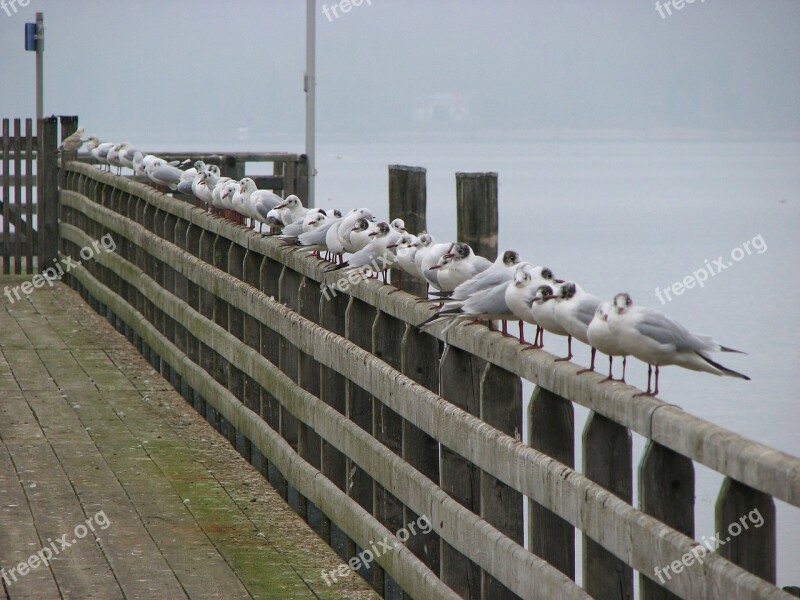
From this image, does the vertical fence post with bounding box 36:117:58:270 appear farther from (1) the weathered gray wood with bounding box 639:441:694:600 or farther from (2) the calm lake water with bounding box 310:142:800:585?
(1) the weathered gray wood with bounding box 639:441:694:600

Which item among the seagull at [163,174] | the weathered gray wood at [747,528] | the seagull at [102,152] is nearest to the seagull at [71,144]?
the seagull at [102,152]

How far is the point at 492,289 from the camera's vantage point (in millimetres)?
4379

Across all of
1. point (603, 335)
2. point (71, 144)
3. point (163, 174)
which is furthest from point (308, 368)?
point (71, 144)

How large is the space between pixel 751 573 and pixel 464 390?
5.71 ft

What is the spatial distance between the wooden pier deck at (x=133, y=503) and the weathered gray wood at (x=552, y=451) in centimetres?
141

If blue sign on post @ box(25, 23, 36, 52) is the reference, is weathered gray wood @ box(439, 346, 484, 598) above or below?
below

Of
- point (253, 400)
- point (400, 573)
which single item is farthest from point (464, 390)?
point (253, 400)

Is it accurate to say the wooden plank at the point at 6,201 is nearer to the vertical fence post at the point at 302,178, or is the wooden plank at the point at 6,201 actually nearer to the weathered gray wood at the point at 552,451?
the vertical fence post at the point at 302,178

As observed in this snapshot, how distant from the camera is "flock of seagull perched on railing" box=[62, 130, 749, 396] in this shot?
3.60 meters

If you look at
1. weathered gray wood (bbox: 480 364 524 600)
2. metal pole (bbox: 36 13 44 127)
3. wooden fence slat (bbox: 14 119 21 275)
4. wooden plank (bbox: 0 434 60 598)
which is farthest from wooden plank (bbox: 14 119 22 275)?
weathered gray wood (bbox: 480 364 524 600)

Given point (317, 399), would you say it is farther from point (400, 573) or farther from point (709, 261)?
point (709, 261)

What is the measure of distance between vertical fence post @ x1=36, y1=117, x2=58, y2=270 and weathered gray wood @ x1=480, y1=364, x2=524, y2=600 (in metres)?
11.2

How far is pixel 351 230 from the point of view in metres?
6.02

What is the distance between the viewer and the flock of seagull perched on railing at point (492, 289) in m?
3.60
